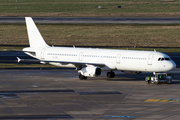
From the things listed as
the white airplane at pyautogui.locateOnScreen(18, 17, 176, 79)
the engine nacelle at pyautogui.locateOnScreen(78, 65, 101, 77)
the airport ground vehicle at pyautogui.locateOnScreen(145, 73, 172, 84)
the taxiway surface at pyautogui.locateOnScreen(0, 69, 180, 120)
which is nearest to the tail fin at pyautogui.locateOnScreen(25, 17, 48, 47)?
the white airplane at pyautogui.locateOnScreen(18, 17, 176, 79)

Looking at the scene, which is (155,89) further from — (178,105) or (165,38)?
(165,38)

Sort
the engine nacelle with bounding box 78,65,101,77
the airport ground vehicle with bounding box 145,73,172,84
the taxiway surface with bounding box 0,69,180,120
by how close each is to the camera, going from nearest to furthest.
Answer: the taxiway surface with bounding box 0,69,180,120 → the airport ground vehicle with bounding box 145,73,172,84 → the engine nacelle with bounding box 78,65,101,77

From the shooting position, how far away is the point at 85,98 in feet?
127

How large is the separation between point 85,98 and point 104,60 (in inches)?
542

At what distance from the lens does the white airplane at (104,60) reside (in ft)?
159

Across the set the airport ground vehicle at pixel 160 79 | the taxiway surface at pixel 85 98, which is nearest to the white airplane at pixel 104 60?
the airport ground vehicle at pixel 160 79

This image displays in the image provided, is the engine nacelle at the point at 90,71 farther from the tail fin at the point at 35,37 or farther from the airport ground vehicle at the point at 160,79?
the tail fin at the point at 35,37

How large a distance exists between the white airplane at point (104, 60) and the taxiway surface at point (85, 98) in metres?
1.97

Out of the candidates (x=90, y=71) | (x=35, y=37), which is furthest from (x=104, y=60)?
(x=35, y=37)

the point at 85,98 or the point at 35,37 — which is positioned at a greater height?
the point at 35,37

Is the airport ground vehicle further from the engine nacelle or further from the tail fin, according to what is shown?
the tail fin

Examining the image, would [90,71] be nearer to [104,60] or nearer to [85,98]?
[104,60]

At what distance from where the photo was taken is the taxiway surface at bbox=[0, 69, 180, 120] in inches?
1246

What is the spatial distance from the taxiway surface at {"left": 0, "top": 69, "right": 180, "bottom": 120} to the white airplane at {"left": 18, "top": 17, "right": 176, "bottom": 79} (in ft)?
6.48
